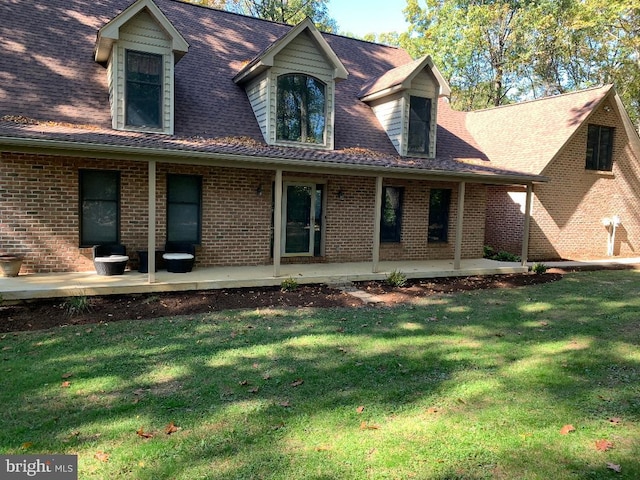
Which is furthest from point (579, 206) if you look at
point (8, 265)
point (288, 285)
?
point (8, 265)

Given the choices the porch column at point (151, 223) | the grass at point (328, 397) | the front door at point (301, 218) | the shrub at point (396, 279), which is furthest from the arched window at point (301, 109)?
the grass at point (328, 397)

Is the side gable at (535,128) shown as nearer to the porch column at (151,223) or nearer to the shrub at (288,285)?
the shrub at (288,285)

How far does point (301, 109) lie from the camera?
11.2m

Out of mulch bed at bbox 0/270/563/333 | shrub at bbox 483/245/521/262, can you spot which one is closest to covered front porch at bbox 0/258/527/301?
mulch bed at bbox 0/270/563/333

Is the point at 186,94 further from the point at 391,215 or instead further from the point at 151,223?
the point at 391,215

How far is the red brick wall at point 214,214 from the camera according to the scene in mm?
8742

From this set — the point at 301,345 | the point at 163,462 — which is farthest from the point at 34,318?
the point at 163,462

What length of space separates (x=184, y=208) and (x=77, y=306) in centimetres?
361

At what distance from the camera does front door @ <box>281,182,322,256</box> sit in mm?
11266

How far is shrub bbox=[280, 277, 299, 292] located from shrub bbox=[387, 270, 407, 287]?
7.17ft

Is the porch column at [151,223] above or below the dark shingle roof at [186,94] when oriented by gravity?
below

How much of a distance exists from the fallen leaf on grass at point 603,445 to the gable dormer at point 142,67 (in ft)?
29.9

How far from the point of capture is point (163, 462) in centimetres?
320

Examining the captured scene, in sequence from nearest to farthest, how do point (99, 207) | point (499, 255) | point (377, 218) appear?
point (99, 207)
point (377, 218)
point (499, 255)
